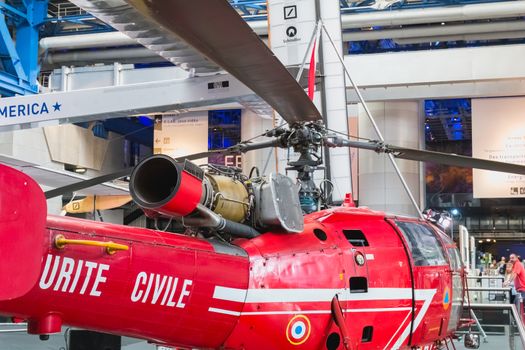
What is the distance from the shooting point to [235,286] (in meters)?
4.06

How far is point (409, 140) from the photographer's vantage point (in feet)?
57.2

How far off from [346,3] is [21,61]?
8764 mm

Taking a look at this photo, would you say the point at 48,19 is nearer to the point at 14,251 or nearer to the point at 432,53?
the point at 432,53

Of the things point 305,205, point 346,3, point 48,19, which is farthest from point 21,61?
point 305,205

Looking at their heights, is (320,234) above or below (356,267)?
above

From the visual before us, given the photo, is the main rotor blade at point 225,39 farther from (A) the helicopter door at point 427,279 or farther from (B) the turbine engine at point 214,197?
(A) the helicopter door at point 427,279

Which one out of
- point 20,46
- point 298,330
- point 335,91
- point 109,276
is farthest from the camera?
point 20,46

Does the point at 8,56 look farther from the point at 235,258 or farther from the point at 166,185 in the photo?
the point at 235,258

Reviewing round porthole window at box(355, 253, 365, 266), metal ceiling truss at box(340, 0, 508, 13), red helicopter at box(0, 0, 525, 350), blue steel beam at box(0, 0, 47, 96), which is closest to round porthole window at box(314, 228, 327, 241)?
red helicopter at box(0, 0, 525, 350)

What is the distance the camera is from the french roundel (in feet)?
14.1

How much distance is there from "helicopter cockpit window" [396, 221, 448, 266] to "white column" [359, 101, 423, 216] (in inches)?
443

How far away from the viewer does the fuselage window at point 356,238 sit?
5.03 meters

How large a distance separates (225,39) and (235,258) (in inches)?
62.0

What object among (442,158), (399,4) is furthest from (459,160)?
(399,4)
